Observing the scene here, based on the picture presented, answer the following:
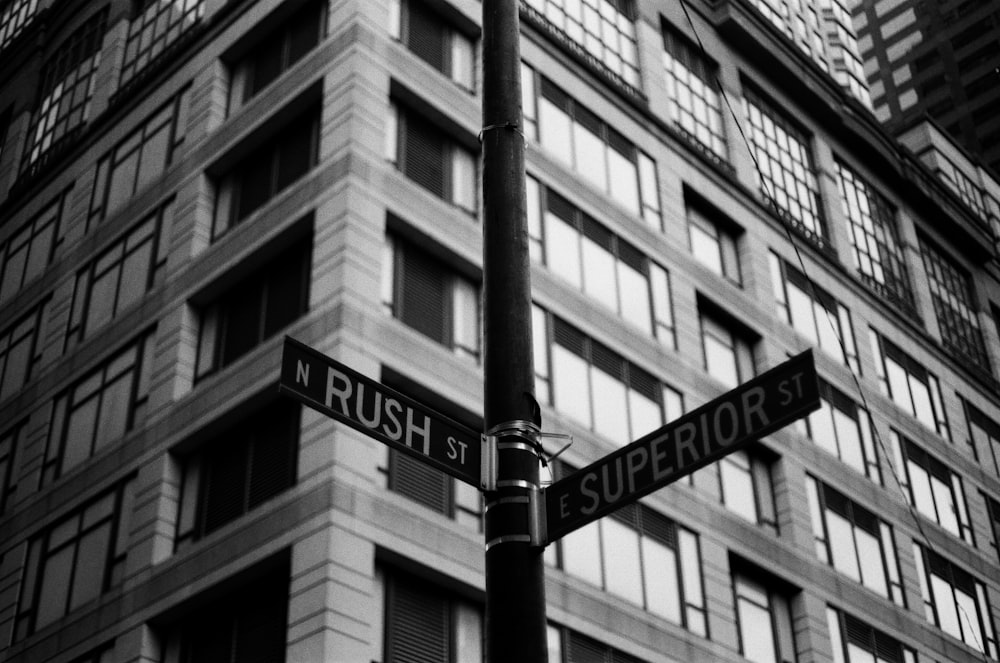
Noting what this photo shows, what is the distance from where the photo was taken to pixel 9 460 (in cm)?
3309

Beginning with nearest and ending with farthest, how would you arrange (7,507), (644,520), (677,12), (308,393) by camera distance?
(308,393), (644,520), (7,507), (677,12)

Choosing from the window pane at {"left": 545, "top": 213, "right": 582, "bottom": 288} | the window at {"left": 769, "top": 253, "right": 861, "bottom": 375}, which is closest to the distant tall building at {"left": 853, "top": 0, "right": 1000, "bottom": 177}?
the window at {"left": 769, "top": 253, "right": 861, "bottom": 375}

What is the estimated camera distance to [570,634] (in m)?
26.0

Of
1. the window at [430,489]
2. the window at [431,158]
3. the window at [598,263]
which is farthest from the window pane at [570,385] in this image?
the window at [430,489]

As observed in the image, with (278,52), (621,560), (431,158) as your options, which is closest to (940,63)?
(278,52)

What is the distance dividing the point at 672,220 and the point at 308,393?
2866cm

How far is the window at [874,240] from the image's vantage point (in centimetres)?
4503

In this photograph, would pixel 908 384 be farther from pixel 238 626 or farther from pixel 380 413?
pixel 380 413

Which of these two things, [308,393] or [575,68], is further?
[575,68]

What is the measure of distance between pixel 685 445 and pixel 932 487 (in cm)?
3539

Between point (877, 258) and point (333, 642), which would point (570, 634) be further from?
point (877, 258)

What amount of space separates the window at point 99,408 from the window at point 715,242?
14843mm

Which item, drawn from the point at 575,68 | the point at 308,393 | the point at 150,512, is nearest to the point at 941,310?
the point at 575,68

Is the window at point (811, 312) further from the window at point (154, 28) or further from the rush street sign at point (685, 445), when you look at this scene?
the rush street sign at point (685, 445)
